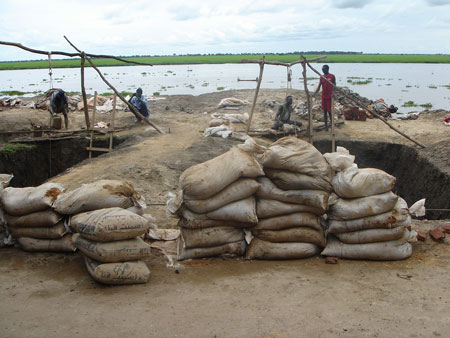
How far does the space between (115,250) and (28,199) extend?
4.04 feet

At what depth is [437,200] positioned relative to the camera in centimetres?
702

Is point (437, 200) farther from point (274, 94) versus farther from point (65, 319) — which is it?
point (274, 94)

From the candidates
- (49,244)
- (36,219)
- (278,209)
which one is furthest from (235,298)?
(36,219)

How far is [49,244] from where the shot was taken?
416 cm

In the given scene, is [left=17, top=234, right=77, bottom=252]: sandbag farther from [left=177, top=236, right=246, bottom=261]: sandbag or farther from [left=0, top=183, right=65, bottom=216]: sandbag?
[left=177, top=236, right=246, bottom=261]: sandbag

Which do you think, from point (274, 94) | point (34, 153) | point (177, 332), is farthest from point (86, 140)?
point (274, 94)

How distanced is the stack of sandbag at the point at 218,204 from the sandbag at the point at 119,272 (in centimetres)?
56

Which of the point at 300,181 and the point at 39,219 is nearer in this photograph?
the point at 300,181

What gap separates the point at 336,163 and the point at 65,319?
9.22 feet

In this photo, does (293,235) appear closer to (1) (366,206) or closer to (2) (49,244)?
(1) (366,206)

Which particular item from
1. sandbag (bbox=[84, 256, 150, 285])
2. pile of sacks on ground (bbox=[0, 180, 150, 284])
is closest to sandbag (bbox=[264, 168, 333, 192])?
pile of sacks on ground (bbox=[0, 180, 150, 284])

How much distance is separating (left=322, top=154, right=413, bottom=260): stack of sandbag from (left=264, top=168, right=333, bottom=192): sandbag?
15 centimetres

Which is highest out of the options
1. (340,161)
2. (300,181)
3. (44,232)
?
(340,161)

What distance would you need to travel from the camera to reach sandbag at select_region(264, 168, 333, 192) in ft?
12.9
